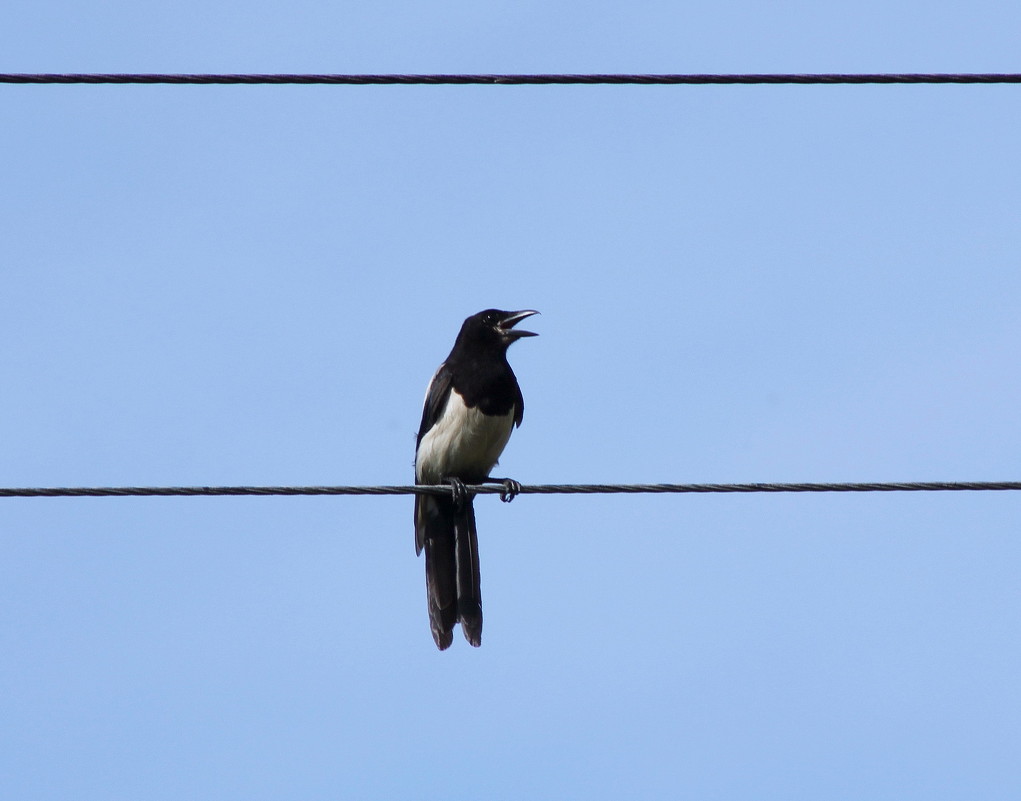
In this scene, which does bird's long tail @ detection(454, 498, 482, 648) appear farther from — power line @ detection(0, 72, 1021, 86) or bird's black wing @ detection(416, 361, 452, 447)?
power line @ detection(0, 72, 1021, 86)

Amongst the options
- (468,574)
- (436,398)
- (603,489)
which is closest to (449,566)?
(468,574)

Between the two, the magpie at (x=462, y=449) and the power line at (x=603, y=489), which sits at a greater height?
the magpie at (x=462, y=449)

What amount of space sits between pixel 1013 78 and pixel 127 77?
289 cm

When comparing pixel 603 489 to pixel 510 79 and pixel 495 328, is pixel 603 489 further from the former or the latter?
pixel 495 328

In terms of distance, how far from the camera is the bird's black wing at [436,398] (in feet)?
28.7

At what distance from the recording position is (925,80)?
485cm

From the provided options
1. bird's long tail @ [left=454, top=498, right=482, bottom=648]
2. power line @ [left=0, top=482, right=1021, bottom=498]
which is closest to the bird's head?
bird's long tail @ [left=454, top=498, right=482, bottom=648]

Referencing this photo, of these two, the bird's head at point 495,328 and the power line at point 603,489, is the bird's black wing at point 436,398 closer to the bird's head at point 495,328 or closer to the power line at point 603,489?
the bird's head at point 495,328

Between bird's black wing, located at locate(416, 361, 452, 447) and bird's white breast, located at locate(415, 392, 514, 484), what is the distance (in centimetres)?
6

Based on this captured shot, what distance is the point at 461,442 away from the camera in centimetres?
850

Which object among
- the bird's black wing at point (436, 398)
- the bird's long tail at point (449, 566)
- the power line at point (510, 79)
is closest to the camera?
the power line at point (510, 79)

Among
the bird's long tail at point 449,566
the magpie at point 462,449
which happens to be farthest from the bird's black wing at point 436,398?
the bird's long tail at point 449,566

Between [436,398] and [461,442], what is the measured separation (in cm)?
41

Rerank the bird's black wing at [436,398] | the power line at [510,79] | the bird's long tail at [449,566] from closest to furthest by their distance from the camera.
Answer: the power line at [510,79] < the bird's long tail at [449,566] < the bird's black wing at [436,398]
